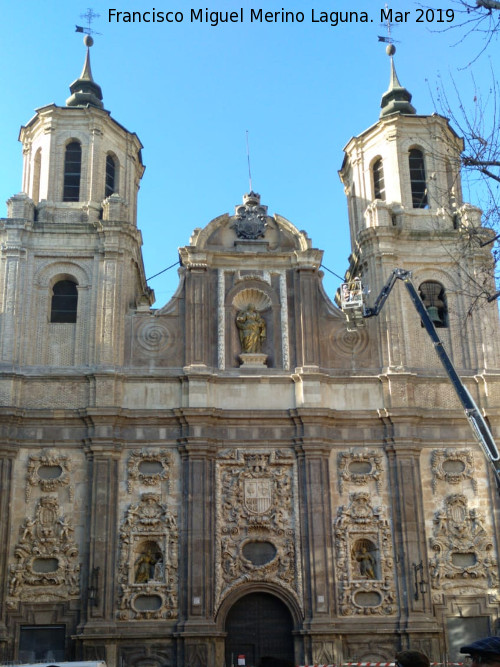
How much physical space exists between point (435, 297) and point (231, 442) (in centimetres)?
855

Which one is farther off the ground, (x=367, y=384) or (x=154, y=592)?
(x=367, y=384)

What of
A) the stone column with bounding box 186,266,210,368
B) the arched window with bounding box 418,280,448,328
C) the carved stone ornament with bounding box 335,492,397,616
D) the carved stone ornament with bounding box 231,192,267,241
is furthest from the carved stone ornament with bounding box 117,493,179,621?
the arched window with bounding box 418,280,448,328

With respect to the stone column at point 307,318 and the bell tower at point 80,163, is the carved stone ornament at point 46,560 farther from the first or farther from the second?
the bell tower at point 80,163

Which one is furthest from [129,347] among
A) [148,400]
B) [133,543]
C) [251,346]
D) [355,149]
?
[355,149]

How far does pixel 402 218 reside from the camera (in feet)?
96.6

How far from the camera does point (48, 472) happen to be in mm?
25344

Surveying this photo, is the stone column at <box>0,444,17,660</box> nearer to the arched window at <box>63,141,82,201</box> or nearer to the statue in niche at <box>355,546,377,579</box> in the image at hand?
the arched window at <box>63,141,82,201</box>

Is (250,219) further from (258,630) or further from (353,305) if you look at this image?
(258,630)

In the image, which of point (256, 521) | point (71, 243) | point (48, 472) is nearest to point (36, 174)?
point (71, 243)

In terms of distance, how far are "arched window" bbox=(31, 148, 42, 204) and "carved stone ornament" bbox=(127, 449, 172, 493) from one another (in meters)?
9.86

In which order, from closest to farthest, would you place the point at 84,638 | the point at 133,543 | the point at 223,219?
the point at 84,638 → the point at 133,543 → the point at 223,219

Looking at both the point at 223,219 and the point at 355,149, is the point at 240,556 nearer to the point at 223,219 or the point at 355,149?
the point at 223,219

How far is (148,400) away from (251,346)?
366cm

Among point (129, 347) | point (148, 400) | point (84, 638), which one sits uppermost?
point (129, 347)
